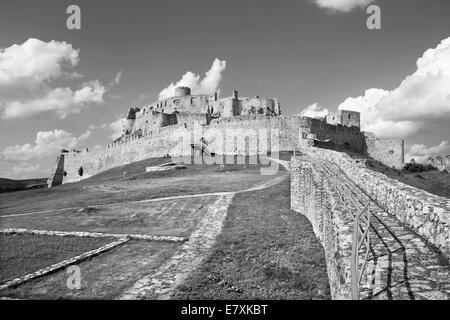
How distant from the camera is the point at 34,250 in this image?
13367mm

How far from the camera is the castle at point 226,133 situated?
191 feet

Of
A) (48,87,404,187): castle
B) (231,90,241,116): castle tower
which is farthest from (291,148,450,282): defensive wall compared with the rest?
(231,90,241,116): castle tower

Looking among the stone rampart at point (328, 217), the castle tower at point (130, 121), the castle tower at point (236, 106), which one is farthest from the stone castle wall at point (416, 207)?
the castle tower at point (130, 121)

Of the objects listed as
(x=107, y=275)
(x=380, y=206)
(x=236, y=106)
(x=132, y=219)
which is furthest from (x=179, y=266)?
(x=236, y=106)

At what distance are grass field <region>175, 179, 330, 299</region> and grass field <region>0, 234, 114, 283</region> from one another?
586 cm

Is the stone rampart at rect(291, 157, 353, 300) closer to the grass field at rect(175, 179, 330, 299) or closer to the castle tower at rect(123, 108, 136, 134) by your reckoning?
the grass field at rect(175, 179, 330, 299)

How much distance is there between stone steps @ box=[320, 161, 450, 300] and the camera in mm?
5020

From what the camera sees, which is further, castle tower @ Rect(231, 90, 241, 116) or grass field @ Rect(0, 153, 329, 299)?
castle tower @ Rect(231, 90, 241, 116)

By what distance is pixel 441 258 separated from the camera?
5.86 m

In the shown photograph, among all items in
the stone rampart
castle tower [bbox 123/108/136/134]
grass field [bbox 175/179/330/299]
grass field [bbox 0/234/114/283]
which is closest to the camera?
the stone rampart

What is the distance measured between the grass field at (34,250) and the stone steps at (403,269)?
1085 centimetres

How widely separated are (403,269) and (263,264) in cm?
578

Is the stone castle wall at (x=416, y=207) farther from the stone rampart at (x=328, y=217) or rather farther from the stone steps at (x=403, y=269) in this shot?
the stone rampart at (x=328, y=217)
